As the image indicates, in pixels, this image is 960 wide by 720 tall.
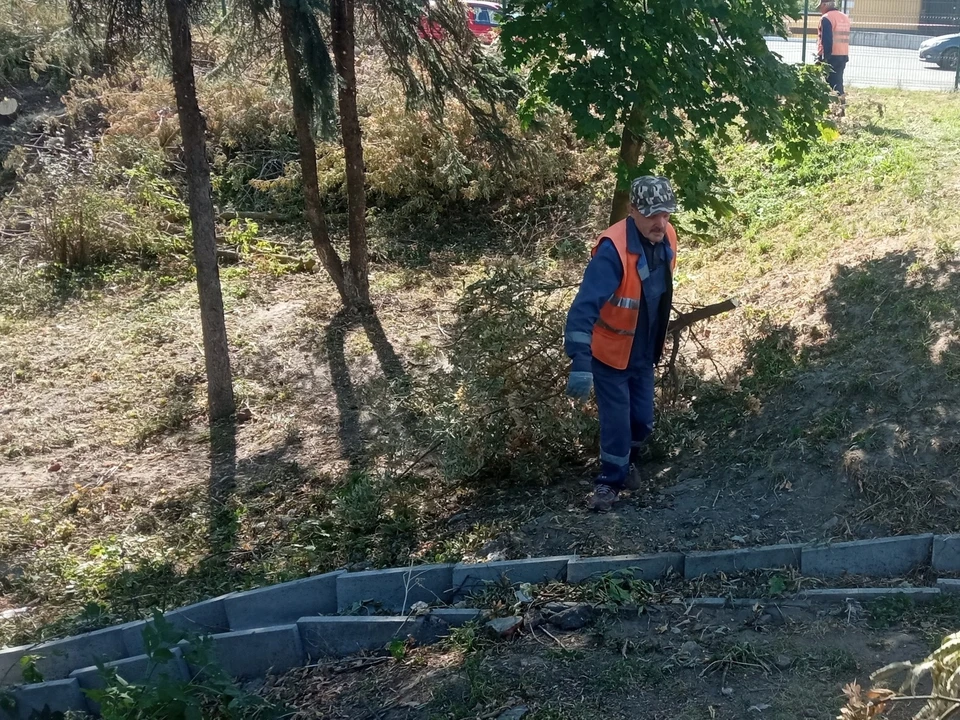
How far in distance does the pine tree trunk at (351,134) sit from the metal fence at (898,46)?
7.06 m

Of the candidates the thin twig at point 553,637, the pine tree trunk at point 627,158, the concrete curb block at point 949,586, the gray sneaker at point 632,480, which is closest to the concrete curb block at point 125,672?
the thin twig at point 553,637

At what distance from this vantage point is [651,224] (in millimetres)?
4602

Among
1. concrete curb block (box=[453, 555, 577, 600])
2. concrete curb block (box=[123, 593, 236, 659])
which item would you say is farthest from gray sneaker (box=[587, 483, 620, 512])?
concrete curb block (box=[123, 593, 236, 659])

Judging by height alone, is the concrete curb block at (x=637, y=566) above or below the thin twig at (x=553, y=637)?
above

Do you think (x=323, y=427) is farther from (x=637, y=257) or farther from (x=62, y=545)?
(x=637, y=257)

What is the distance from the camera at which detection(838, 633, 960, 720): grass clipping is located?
9.05ft

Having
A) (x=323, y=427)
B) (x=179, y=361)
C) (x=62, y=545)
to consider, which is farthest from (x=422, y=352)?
(x=62, y=545)

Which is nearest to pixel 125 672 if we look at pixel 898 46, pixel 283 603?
pixel 283 603

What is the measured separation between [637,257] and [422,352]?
3996 mm

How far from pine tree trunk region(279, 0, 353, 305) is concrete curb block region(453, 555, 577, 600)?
448cm

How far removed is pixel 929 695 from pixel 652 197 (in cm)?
252

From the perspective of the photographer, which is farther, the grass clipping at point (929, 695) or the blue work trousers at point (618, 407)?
the blue work trousers at point (618, 407)

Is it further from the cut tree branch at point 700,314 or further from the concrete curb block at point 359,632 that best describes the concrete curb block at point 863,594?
the cut tree branch at point 700,314

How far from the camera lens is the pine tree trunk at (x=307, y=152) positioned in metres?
7.67
